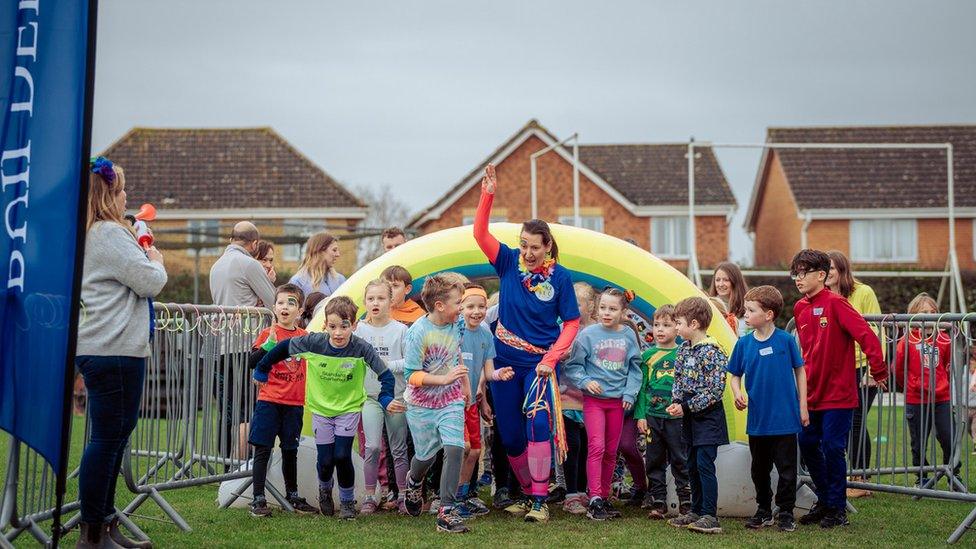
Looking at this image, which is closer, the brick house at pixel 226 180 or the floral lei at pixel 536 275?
the floral lei at pixel 536 275

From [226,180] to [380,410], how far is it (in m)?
34.1

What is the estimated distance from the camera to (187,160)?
41.8 metres

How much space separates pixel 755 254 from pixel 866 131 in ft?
27.8

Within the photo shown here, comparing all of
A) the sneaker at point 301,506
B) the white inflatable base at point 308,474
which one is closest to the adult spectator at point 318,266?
the white inflatable base at point 308,474

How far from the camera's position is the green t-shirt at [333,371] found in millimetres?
8023

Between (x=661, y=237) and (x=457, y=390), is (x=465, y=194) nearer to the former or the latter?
(x=661, y=237)

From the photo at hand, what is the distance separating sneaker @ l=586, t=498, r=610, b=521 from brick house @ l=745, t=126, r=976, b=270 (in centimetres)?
3378

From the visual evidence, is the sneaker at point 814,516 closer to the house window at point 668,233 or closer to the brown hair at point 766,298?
the brown hair at point 766,298

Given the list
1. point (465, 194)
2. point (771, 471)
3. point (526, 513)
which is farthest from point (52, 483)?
point (465, 194)

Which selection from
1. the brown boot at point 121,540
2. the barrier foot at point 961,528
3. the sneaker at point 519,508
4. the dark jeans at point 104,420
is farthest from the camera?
the sneaker at point 519,508

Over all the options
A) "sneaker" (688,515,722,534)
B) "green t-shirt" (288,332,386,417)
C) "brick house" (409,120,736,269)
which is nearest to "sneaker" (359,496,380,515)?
"green t-shirt" (288,332,386,417)

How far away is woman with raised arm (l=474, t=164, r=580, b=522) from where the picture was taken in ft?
26.4

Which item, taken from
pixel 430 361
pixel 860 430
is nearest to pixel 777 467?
pixel 860 430

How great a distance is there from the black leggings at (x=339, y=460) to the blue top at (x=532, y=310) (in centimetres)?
126
